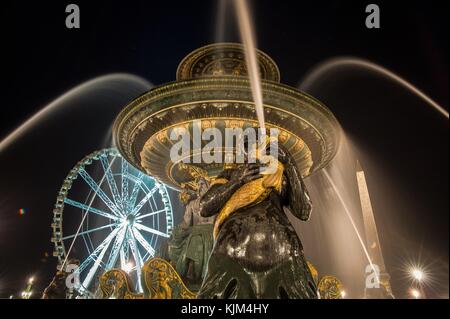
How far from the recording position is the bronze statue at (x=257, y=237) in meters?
3.40

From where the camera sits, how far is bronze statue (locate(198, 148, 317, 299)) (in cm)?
340

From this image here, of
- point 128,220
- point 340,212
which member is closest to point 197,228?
point 340,212

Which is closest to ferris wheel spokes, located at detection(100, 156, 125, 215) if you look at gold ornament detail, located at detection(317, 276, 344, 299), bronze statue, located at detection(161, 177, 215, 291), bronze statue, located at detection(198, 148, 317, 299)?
bronze statue, located at detection(161, 177, 215, 291)

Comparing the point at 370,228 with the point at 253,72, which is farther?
the point at 370,228

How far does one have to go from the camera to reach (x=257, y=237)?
3.56m

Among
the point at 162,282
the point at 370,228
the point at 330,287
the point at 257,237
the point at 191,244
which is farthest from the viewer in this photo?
the point at 370,228

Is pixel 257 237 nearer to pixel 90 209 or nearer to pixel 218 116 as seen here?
pixel 218 116

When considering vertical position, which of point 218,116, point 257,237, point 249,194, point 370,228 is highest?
point 370,228

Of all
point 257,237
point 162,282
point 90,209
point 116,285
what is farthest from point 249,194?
point 90,209

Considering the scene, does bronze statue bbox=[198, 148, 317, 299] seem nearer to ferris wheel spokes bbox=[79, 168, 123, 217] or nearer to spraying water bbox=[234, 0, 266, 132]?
spraying water bbox=[234, 0, 266, 132]

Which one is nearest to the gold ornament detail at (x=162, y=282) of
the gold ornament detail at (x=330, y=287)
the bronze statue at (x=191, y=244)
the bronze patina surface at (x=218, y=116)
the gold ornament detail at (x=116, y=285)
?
the gold ornament detail at (x=116, y=285)

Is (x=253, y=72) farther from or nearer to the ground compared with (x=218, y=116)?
farther from the ground
